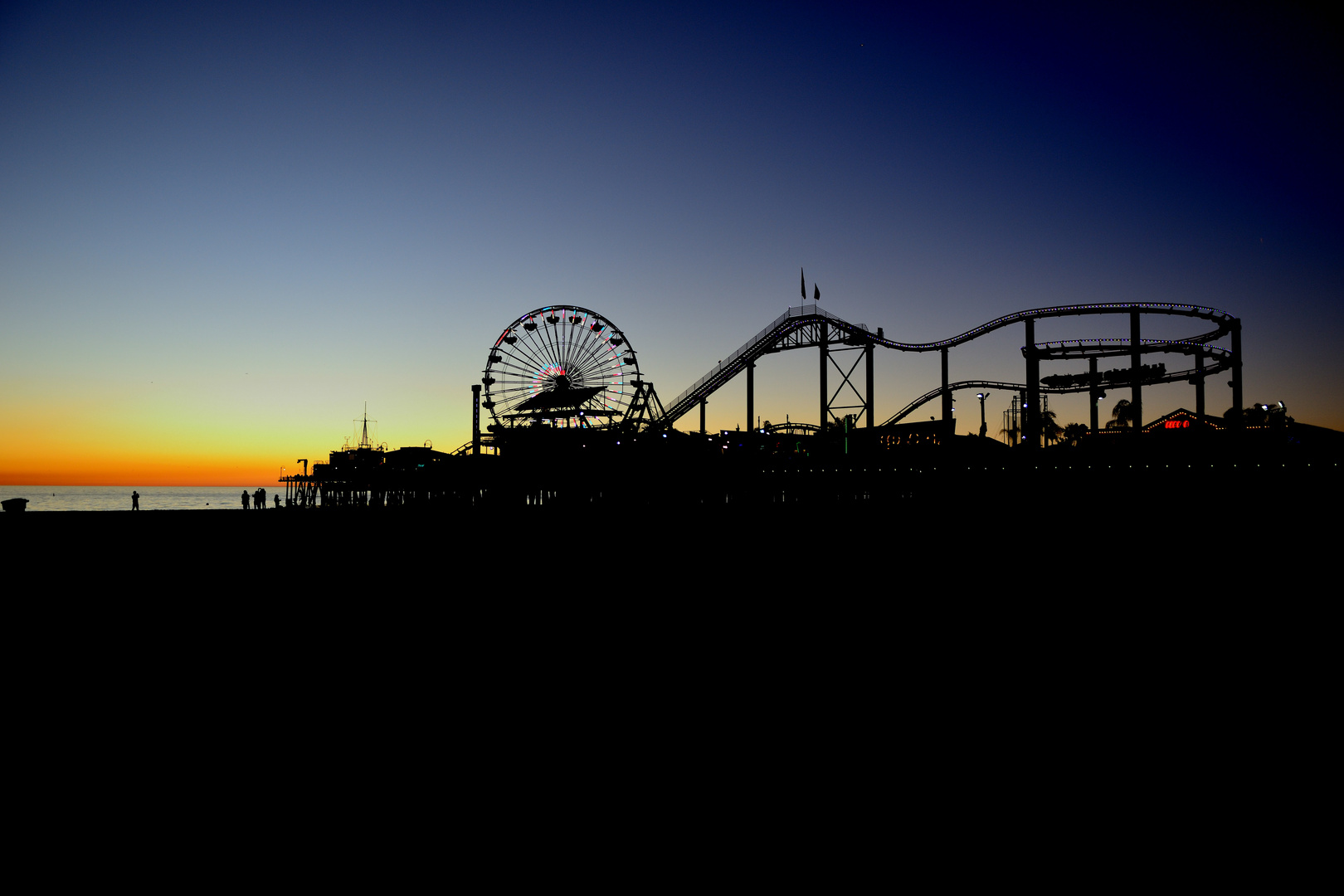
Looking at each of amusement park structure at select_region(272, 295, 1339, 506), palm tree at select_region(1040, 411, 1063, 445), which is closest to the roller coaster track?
amusement park structure at select_region(272, 295, 1339, 506)

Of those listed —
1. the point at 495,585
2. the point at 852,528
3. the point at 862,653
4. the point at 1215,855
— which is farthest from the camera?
the point at 852,528

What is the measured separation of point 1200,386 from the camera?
41.1 m

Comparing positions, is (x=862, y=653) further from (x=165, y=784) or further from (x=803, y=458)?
(x=803, y=458)

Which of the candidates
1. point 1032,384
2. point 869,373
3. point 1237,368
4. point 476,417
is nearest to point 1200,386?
point 1237,368

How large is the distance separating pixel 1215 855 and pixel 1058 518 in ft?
62.5

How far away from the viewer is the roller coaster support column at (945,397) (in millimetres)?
40312

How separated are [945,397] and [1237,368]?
46.7 feet

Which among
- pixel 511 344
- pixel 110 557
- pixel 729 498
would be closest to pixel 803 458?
pixel 729 498

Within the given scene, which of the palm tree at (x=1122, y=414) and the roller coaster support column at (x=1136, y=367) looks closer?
the roller coaster support column at (x=1136, y=367)

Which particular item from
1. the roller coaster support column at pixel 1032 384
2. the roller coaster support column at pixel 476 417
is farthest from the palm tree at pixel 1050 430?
the roller coaster support column at pixel 476 417

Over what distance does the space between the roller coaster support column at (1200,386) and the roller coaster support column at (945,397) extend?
13.3m

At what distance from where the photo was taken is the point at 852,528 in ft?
66.1

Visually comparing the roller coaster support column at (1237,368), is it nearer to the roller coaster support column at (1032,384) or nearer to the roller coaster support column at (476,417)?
the roller coaster support column at (1032,384)

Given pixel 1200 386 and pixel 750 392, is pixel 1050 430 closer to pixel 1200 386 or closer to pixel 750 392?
pixel 1200 386
